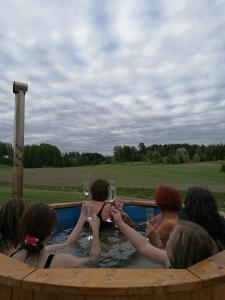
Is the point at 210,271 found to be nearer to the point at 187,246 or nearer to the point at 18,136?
the point at 187,246

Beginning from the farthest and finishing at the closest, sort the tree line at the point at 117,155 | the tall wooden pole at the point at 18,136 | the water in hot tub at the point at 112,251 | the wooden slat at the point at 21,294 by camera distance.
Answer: the tree line at the point at 117,155
the tall wooden pole at the point at 18,136
the water in hot tub at the point at 112,251
the wooden slat at the point at 21,294

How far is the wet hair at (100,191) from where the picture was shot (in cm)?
434

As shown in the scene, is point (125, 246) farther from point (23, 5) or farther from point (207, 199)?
point (23, 5)

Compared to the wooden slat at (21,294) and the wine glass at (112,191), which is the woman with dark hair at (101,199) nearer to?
the wine glass at (112,191)

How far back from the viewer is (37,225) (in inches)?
91.4

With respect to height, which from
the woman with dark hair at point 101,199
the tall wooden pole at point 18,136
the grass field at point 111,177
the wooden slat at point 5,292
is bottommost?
the grass field at point 111,177

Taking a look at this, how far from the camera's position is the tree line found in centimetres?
4334

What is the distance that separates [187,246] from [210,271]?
0.21m

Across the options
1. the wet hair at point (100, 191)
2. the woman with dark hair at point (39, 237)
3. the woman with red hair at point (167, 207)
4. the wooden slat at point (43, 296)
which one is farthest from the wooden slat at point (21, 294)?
the wet hair at point (100, 191)

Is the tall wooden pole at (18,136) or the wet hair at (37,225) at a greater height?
the tall wooden pole at (18,136)

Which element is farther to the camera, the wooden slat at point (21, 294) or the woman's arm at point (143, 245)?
the woman's arm at point (143, 245)

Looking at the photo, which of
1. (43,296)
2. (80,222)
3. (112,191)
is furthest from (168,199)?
(43,296)

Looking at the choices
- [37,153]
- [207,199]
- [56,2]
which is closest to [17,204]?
[207,199]

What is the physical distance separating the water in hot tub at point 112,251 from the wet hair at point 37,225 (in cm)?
103
